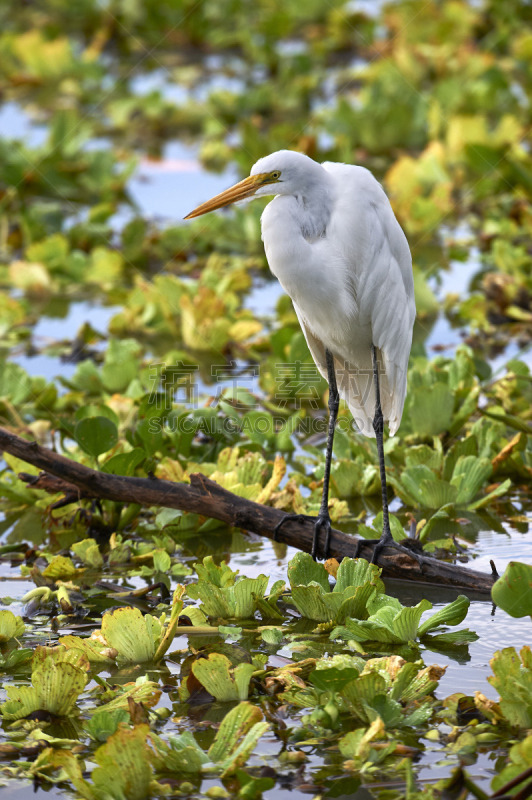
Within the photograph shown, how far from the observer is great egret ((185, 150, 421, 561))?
10.3 ft

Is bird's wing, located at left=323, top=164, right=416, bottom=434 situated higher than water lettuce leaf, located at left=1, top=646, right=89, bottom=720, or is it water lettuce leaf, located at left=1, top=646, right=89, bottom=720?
bird's wing, located at left=323, top=164, right=416, bottom=434

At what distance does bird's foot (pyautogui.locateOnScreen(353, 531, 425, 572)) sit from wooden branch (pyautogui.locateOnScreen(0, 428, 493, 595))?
2 cm

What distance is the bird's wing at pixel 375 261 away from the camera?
323 cm

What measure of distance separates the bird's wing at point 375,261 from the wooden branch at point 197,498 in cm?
76

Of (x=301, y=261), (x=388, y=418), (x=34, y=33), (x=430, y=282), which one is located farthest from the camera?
(x=34, y=33)

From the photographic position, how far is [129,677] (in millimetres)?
2629

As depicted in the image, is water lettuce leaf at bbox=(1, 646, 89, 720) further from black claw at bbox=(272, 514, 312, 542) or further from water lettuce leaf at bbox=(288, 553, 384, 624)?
black claw at bbox=(272, 514, 312, 542)

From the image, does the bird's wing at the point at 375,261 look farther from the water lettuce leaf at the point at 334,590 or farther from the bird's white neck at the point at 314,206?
the water lettuce leaf at the point at 334,590

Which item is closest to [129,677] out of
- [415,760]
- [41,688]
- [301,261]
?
[41,688]

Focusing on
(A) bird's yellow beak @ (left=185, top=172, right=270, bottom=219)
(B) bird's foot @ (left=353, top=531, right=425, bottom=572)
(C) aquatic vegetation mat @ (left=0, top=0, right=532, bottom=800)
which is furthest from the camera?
(A) bird's yellow beak @ (left=185, top=172, right=270, bottom=219)

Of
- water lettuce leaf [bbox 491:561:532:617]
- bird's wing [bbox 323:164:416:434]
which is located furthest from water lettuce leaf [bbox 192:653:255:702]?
bird's wing [bbox 323:164:416:434]

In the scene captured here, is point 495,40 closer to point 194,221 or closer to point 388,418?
point 194,221

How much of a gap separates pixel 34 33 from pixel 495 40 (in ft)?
18.4

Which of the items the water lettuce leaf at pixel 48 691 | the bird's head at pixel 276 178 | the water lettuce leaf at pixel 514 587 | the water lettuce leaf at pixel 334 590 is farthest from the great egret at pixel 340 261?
the water lettuce leaf at pixel 48 691
